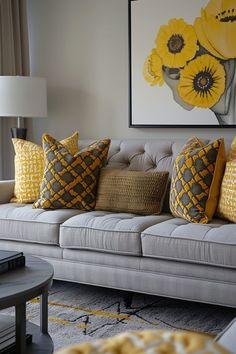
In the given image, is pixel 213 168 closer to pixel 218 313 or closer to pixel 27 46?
pixel 218 313

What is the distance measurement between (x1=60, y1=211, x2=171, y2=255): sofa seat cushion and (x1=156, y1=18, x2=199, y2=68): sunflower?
4.13ft

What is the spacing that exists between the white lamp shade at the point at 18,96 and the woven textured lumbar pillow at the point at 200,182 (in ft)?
4.77

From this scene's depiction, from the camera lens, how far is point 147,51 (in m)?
3.80

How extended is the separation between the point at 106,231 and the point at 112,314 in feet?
1.40

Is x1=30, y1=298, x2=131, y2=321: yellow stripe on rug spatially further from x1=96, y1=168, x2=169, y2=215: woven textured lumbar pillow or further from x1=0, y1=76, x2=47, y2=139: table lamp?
x1=0, y1=76, x2=47, y2=139: table lamp

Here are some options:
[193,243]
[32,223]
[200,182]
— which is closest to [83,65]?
[32,223]

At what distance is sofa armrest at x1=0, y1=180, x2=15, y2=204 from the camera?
3484 mm

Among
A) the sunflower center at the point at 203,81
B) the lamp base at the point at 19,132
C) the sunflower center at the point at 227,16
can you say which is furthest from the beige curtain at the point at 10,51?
the sunflower center at the point at 227,16

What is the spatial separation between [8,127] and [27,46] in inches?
27.6

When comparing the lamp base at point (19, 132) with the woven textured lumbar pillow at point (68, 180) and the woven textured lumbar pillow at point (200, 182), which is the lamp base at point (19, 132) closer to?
the woven textured lumbar pillow at point (68, 180)

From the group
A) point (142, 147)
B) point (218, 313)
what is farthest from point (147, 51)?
point (218, 313)

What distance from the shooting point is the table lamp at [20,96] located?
3.79 metres

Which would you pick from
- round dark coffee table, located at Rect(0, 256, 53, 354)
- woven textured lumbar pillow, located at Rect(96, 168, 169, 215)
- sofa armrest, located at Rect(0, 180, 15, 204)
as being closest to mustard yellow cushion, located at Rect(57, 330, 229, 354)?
round dark coffee table, located at Rect(0, 256, 53, 354)

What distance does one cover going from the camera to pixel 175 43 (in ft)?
12.0
